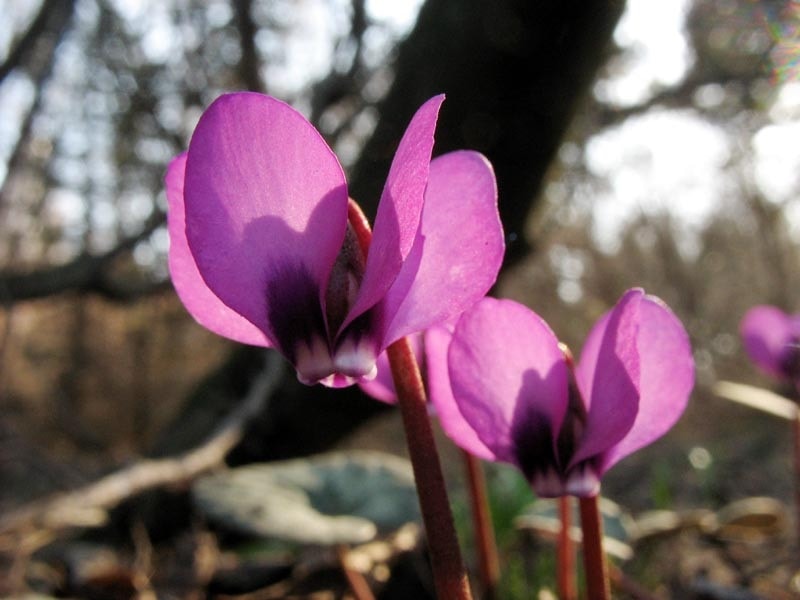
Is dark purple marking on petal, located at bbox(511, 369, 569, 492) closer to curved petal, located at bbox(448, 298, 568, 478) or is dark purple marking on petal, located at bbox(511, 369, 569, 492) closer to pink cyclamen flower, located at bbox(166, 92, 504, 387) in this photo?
curved petal, located at bbox(448, 298, 568, 478)

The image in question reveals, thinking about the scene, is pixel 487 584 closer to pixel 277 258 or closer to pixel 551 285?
pixel 277 258

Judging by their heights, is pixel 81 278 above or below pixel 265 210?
below

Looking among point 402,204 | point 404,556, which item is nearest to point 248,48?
point 404,556

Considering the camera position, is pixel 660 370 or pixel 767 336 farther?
pixel 767 336

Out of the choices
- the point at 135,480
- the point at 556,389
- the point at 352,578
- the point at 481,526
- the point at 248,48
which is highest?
the point at 248,48

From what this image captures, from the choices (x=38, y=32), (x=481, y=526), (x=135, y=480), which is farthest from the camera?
(x=38, y=32)

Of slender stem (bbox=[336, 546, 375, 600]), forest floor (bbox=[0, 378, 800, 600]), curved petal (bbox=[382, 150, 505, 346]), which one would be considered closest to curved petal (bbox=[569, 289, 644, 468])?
curved petal (bbox=[382, 150, 505, 346])

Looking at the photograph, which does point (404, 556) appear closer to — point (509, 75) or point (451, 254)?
point (451, 254)

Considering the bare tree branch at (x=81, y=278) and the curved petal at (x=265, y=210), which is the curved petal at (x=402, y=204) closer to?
the curved petal at (x=265, y=210)
